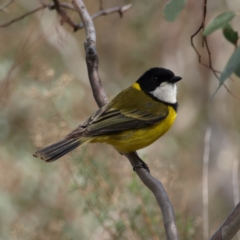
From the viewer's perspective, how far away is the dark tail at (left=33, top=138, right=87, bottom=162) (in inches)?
111

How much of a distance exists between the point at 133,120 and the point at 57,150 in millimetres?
761

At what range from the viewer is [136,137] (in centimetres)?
337

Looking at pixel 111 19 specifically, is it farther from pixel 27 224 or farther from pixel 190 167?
pixel 27 224

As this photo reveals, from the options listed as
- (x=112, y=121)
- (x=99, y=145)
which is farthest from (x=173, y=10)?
(x=99, y=145)

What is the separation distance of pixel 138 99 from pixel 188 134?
265 cm

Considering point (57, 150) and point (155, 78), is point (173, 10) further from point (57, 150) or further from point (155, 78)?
point (155, 78)

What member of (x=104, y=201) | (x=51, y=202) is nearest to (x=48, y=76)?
(x=104, y=201)

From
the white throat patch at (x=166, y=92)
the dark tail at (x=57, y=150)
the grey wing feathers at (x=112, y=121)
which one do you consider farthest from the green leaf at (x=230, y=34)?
the white throat patch at (x=166, y=92)

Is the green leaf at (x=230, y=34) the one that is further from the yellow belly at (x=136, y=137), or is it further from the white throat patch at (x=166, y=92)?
the white throat patch at (x=166, y=92)

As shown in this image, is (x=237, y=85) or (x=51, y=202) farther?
(x=237, y=85)

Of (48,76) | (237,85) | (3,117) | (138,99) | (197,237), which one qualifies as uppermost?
(48,76)

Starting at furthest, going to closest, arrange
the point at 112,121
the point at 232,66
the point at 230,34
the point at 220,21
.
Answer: the point at 112,121 < the point at 230,34 < the point at 220,21 < the point at 232,66

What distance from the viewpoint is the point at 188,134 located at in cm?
627

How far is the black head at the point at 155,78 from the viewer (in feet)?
12.2
